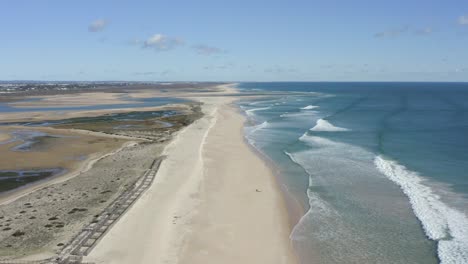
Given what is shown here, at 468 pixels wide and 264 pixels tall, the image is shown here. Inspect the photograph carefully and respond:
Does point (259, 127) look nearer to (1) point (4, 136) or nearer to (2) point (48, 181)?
(1) point (4, 136)

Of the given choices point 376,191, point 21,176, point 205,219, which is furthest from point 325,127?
point 21,176

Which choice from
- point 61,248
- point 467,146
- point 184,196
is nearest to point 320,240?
point 184,196

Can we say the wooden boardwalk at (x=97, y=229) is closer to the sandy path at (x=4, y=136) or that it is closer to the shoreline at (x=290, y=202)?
the shoreline at (x=290, y=202)

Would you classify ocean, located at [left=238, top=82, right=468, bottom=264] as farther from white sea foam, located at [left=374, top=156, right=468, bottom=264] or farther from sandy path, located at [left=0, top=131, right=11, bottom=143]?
sandy path, located at [left=0, top=131, right=11, bottom=143]

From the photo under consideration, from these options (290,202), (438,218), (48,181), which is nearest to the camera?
(438,218)

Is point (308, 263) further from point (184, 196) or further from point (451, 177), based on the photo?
point (451, 177)

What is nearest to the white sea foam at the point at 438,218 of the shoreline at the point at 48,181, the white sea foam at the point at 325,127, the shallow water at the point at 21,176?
the shoreline at the point at 48,181

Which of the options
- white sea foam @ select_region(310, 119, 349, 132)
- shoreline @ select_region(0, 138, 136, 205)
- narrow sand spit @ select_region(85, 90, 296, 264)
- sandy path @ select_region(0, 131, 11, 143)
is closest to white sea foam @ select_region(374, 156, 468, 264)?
narrow sand spit @ select_region(85, 90, 296, 264)
